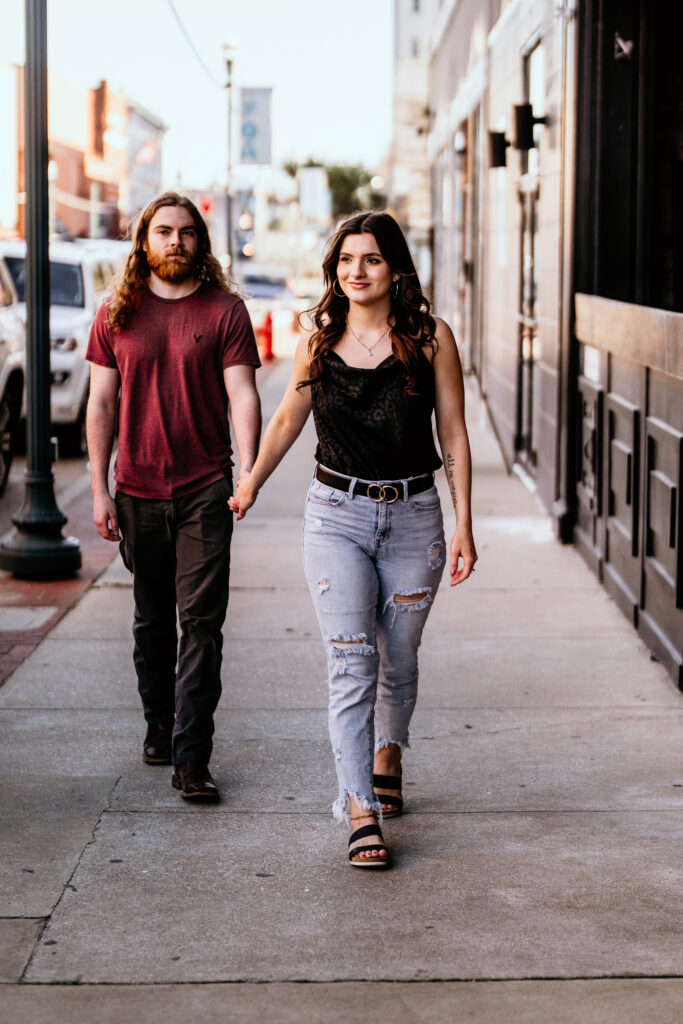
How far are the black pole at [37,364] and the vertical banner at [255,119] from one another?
23.4 meters

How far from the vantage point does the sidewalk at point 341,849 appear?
3.66 m

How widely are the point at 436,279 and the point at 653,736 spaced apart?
2828 centimetres

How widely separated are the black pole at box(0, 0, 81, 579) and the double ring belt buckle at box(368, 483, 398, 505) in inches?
181

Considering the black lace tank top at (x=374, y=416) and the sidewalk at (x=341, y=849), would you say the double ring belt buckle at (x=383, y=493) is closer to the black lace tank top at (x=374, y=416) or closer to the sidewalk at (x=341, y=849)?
the black lace tank top at (x=374, y=416)

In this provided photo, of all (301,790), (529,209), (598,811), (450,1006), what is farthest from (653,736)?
(529,209)

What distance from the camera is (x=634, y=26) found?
29.9 feet

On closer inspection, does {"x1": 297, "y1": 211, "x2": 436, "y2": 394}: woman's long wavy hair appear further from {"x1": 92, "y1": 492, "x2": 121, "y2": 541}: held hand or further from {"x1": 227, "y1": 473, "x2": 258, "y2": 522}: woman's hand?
{"x1": 92, "y1": 492, "x2": 121, "y2": 541}: held hand

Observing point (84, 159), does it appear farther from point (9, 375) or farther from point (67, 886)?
point (67, 886)

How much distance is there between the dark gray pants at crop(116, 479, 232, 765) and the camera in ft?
16.8

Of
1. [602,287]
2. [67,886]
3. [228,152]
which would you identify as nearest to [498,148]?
[602,287]

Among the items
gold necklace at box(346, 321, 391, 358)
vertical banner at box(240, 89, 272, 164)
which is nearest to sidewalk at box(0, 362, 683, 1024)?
gold necklace at box(346, 321, 391, 358)

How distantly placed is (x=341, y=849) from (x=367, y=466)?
1.15 metres

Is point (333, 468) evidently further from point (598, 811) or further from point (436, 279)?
point (436, 279)

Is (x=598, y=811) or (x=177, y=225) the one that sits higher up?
(x=177, y=225)
